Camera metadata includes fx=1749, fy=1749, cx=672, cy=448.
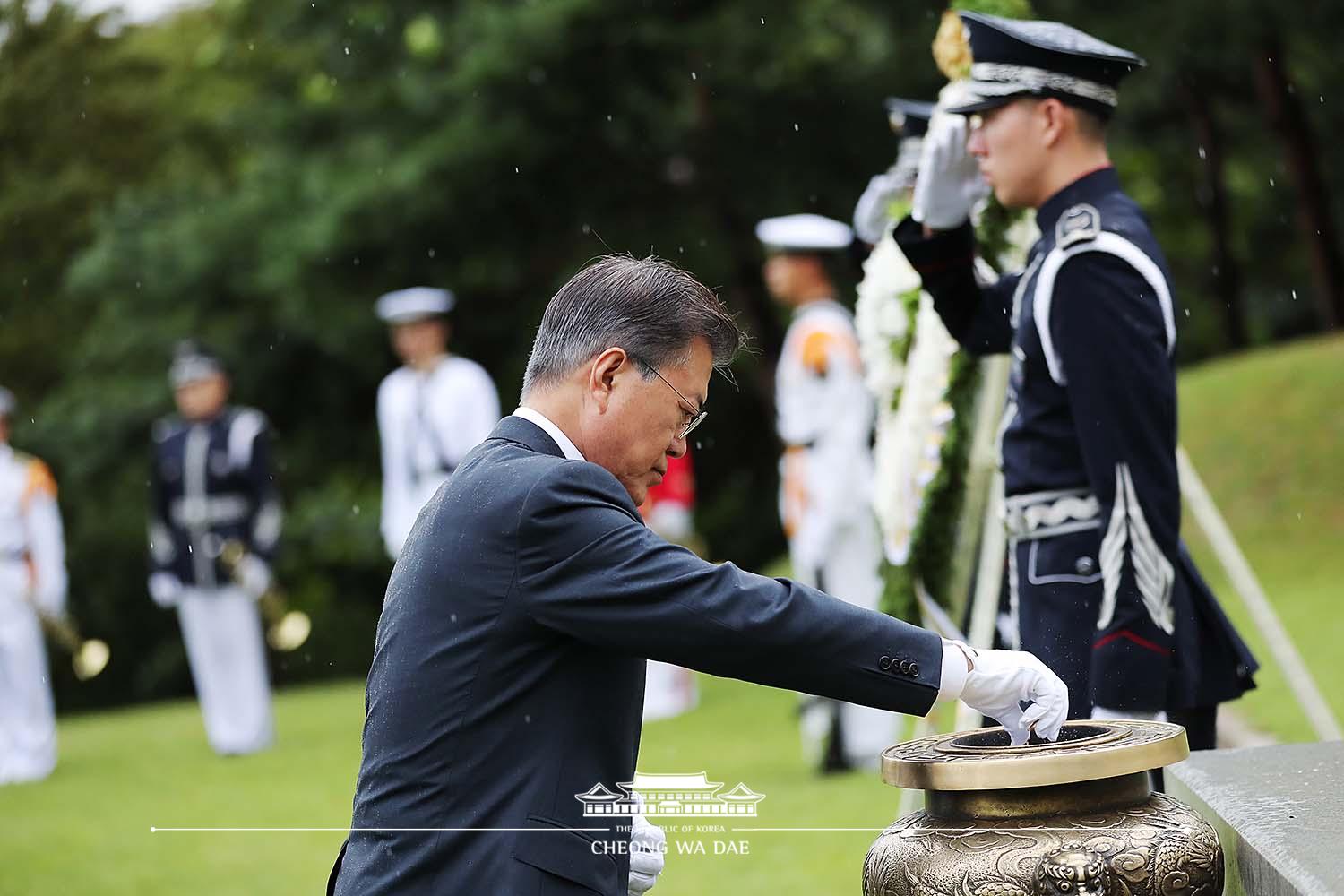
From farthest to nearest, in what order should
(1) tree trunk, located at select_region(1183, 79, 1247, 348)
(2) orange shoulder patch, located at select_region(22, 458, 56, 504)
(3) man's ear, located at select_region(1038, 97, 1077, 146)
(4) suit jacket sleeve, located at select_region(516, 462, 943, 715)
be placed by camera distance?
1. (1) tree trunk, located at select_region(1183, 79, 1247, 348)
2. (2) orange shoulder patch, located at select_region(22, 458, 56, 504)
3. (3) man's ear, located at select_region(1038, 97, 1077, 146)
4. (4) suit jacket sleeve, located at select_region(516, 462, 943, 715)

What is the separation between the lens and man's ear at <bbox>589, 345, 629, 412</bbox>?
8.16ft

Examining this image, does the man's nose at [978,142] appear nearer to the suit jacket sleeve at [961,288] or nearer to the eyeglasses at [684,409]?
the suit jacket sleeve at [961,288]

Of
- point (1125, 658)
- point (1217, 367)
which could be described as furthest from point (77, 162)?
point (1125, 658)

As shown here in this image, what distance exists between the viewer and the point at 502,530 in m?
2.34

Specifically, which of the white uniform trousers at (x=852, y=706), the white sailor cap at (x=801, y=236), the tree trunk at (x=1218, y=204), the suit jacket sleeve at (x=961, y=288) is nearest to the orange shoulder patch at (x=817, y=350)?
the white sailor cap at (x=801, y=236)

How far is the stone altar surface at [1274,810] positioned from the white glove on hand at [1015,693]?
0.35 m

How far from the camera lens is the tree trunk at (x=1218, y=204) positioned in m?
20.7

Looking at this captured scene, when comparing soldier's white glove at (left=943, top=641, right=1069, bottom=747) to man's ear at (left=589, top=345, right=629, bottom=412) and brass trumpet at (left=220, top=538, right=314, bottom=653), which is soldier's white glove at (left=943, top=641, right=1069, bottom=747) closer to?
man's ear at (left=589, top=345, right=629, bottom=412)

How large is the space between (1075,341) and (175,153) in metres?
20.7

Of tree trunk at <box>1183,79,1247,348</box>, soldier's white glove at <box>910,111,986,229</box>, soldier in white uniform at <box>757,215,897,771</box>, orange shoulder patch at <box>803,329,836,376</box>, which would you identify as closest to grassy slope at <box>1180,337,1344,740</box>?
soldier in white uniform at <box>757,215,897,771</box>

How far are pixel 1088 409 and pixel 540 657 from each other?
1420 mm

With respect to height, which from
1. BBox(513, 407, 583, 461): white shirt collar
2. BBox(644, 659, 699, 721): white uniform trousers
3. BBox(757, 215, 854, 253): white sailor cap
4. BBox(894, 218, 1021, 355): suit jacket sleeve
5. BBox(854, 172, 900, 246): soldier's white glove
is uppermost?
BBox(757, 215, 854, 253): white sailor cap

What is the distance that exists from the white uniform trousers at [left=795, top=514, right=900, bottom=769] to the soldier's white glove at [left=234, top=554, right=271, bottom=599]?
398 cm

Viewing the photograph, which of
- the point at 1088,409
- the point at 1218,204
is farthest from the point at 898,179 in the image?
the point at 1218,204
